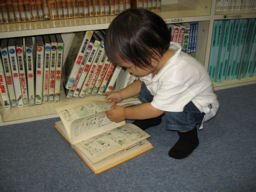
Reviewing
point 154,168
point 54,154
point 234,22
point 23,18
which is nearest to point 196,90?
point 154,168

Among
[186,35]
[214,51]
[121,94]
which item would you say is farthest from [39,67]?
[214,51]

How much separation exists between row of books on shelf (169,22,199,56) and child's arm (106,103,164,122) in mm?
Answer: 528

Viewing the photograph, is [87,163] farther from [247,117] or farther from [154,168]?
[247,117]

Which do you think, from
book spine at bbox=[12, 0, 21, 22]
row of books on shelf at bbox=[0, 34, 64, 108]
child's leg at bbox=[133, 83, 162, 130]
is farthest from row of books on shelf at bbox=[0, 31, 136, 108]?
child's leg at bbox=[133, 83, 162, 130]

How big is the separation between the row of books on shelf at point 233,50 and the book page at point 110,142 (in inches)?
25.8

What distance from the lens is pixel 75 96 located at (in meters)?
1.14

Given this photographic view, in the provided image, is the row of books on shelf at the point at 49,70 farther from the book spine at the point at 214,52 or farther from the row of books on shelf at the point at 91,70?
the book spine at the point at 214,52

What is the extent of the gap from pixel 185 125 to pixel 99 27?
51cm

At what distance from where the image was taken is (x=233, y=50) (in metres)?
1.25

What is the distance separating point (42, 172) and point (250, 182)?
25.5 inches

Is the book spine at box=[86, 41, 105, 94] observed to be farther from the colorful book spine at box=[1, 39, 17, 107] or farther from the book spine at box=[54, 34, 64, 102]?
the colorful book spine at box=[1, 39, 17, 107]

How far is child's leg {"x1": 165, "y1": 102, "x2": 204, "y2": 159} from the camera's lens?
0.79 m

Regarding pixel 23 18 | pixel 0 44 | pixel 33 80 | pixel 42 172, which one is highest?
pixel 23 18

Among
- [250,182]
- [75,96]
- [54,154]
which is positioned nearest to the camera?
[250,182]
